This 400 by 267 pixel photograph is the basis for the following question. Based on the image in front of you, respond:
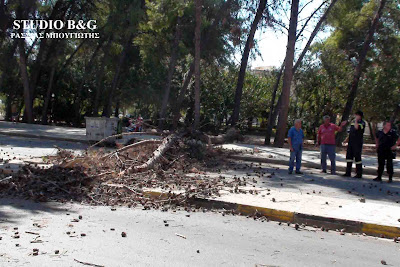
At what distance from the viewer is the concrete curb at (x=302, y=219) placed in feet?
22.1

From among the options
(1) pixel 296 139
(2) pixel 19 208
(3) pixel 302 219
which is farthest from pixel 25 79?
(3) pixel 302 219

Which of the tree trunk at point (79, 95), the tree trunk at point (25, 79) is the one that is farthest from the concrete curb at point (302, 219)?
the tree trunk at point (79, 95)

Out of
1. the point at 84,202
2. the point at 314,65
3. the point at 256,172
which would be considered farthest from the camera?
the point at 314,65

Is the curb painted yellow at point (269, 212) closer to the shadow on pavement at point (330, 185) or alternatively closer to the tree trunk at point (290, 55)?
the shadow on pavement at point (330, 185)

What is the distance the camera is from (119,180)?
917 cm

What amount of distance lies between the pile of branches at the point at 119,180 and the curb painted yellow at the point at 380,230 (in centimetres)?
295

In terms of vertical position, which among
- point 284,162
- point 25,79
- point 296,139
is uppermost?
point 25,79

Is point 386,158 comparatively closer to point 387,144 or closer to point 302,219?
point 387,144

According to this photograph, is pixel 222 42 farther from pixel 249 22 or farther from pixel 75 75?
pixel 75 75

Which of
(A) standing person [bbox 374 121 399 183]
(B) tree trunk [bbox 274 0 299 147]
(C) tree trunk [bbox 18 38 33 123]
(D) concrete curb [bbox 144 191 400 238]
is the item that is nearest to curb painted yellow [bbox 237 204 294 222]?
(D) concrete curb [bbox 144 191 400 238]

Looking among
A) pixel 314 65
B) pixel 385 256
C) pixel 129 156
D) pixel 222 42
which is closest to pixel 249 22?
pixel 222 42

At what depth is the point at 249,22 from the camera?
74.2 feet

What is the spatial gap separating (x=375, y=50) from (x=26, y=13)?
71.7ft

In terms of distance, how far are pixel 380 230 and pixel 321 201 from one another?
5.74ft
